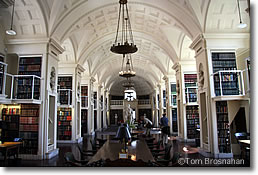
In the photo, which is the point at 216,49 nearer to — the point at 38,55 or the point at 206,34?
the point at 206,34

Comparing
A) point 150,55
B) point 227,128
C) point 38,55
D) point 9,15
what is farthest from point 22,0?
point 150,55

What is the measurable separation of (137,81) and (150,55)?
12966mm

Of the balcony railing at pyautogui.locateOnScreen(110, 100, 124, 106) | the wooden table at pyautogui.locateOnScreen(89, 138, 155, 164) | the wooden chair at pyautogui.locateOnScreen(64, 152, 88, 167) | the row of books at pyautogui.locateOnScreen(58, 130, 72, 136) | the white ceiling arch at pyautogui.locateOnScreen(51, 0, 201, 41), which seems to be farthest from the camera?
the balcony railing at pyautogui.locateOnScreen(110, 100, 124, 106)

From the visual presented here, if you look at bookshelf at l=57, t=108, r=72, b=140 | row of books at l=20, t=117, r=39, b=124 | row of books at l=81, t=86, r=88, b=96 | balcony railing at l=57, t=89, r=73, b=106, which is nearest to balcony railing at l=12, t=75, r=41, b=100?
row of books at l=20, t=117, r=39, b=124

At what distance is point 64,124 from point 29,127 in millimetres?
3862

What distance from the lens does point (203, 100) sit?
7.10 m

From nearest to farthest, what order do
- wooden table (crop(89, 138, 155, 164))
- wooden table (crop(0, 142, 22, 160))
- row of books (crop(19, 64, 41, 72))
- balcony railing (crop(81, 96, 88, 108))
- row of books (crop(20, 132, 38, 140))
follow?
wooden table (crop(89, 138, 155, 164))
wooden table (crop(0, 142, 22, 160))
row of books (crop(20, 132, 38, 140))
row of books (crop(19, 64, 41, 72))
balcony railing (crop(81, 96, 88, 108))

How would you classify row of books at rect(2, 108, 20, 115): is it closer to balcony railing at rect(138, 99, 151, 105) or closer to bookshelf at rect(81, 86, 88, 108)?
bookshelf at rect(81, 86, 88, 108)

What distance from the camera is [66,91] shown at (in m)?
10.2

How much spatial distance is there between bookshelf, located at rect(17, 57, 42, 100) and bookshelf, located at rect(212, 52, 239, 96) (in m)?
6.27

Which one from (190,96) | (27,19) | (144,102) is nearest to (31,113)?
(27,19)

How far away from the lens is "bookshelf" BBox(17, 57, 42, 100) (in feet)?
20.8

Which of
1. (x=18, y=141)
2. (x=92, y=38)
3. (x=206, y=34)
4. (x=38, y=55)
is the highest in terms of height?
(x=92, y=38)

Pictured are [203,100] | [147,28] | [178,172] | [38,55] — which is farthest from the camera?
[147,28]
